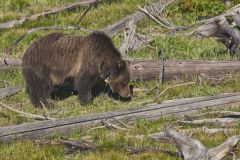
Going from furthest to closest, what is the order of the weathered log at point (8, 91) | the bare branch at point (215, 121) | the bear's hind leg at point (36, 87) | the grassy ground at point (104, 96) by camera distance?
the weathered log at point (8, 91) < the bear's hind leg at point (36, 87) < the bare branch at point (215, 121) < the grassy ground at point (104, 96)

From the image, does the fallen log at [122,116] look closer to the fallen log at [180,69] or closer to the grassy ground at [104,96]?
the grassy ground at [104,96]

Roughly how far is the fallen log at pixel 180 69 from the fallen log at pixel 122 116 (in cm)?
188

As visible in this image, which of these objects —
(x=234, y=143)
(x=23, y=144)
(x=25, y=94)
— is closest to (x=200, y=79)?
(x=25, y=94)

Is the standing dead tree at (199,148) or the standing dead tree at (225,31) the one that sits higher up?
the standing dead tree at (225,31)

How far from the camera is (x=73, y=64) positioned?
42.3ft

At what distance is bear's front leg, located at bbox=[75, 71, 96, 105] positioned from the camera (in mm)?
12500

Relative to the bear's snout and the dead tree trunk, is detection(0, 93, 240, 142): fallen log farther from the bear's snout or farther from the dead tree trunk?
the dead tree trunk

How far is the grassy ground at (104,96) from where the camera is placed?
944cm

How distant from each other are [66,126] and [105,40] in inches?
129

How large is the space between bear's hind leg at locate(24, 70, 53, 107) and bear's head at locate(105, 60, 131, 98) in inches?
49.9

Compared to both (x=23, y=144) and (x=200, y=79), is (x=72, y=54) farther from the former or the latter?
(x=23, y=144)

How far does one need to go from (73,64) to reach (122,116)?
9.47 feet

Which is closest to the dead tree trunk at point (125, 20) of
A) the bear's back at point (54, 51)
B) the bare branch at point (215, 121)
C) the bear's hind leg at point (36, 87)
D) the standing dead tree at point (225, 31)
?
the standing dead tree at point (225, 31)

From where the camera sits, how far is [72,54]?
12.9 metres
